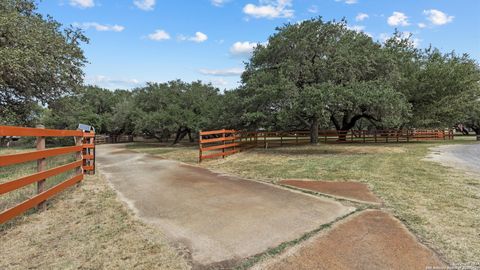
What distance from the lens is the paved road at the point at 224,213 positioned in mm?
3113

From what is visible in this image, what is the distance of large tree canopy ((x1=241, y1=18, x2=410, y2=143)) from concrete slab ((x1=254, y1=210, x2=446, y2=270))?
979cm

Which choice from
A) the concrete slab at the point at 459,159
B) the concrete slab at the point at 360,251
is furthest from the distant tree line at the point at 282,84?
the concrete slab at the point at 360,251

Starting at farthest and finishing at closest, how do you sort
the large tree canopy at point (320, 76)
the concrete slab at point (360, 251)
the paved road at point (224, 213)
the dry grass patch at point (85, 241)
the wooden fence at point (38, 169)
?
the large tree canopy at point (320, 76)
the wooden fence at point (38, 169)
the paved road at point (224, 213)
the dry grass patch at point (85, 241)
the concrete slab at point (360, 251)

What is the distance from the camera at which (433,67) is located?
2056 centimetres

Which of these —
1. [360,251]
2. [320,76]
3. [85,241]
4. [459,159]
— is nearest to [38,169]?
[85,241]

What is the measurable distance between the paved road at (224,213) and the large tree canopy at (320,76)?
793 cm

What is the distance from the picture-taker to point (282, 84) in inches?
548

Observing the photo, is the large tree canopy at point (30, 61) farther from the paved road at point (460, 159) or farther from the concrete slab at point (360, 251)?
the paved road at point (460, 159)

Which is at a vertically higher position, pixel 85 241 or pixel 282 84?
pixel 282 84

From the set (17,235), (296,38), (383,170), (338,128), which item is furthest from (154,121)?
(17,235)

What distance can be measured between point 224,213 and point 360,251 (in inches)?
75.9

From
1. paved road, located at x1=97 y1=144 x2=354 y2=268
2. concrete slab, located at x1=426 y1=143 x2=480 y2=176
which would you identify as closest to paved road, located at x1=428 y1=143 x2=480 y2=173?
concrete slab, located at x1=426 y1=143 x2=480 y2=176

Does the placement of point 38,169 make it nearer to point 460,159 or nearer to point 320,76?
point 460,159

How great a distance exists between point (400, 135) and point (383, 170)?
17540 millimetres
